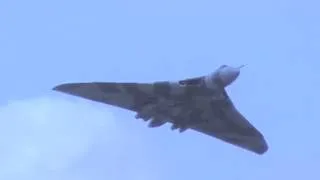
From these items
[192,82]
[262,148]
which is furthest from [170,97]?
[262,148]

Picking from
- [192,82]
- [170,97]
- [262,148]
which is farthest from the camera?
[262,148]

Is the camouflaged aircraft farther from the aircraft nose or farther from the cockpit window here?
the aircraft nose

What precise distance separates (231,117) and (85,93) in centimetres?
1373

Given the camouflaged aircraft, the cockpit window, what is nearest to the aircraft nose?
the camouflaged aircraft

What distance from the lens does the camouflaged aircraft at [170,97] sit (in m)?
95.1

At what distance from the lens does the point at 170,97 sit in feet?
316

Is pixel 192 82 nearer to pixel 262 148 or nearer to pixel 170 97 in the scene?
pixel 170 97

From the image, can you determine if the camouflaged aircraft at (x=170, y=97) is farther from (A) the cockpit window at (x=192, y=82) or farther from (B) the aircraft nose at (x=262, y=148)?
(B) the aircraft nose at (x=262, y=148)

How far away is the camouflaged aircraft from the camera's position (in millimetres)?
95125

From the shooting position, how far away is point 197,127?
102938 mm

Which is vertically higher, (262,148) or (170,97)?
(262,148)

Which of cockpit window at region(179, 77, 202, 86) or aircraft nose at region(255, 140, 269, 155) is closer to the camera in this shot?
cockpit window at region(179, 77, 202, 86)

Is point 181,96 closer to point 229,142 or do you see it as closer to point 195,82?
point 195,82

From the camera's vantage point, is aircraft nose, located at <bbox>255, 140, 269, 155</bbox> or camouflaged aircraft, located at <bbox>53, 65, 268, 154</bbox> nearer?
camouflaged aircraft, located at <bbox>53, 65, 268, 154</bbox>
